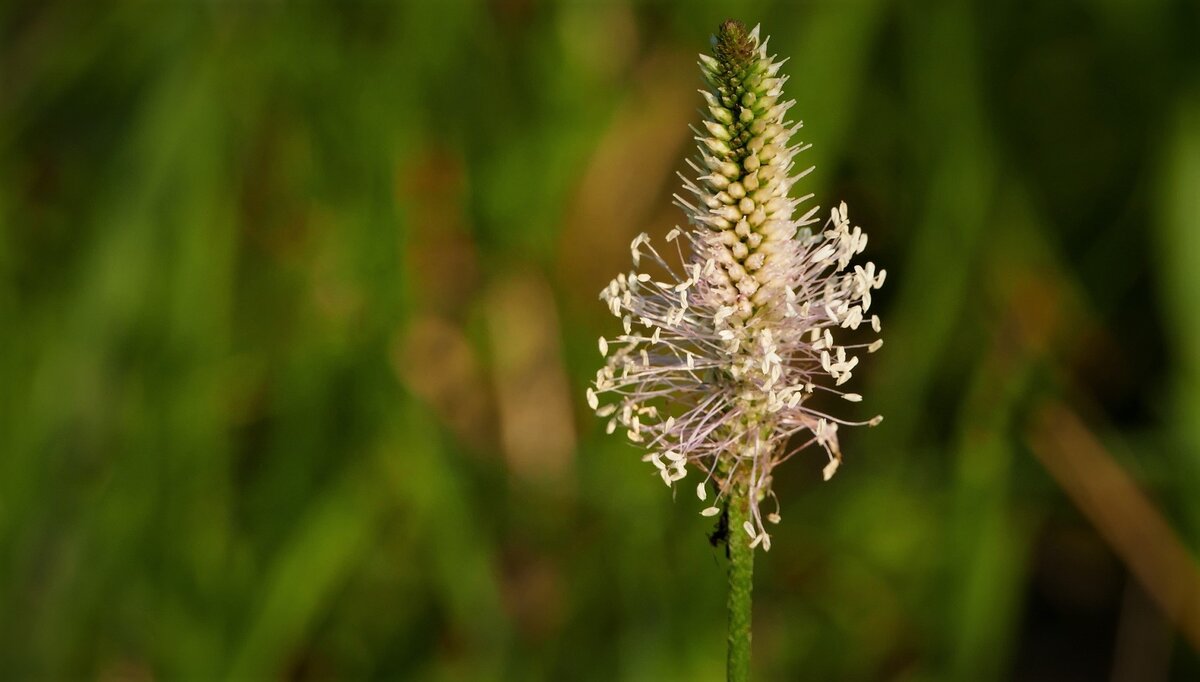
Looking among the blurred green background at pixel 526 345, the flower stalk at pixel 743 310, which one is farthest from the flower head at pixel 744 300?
the blurred green background at pixel 526 345

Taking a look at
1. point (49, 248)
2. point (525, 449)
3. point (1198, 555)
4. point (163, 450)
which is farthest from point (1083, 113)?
point (49, 248)

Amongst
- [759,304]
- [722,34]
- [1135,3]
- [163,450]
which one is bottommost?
[759,304]

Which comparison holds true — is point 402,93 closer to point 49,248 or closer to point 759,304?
point 49,248

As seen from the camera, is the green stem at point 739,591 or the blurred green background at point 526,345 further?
the blurred green background at point 526,345

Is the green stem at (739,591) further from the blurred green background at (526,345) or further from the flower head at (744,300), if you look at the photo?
the blurred green background at (526,345)

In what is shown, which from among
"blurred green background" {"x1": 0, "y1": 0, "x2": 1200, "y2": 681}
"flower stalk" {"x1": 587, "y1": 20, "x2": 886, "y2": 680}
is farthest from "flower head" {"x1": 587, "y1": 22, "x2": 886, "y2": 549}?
"blurred green background" {"x1": 0, "y1": 0, "x2": 1200, "y2": 681}

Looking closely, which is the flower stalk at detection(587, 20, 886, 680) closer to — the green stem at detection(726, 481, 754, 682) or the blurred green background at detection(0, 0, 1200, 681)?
the green stem at detection(726, 481, 754, 682)

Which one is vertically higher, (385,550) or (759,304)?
(385,550)
